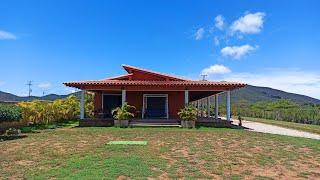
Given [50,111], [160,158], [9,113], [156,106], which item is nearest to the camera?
[160,158]

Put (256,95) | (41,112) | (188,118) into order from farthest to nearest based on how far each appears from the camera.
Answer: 1. (256,95)
2. (41,112)
3. (188,118)

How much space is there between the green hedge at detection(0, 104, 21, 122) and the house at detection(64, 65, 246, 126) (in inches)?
174

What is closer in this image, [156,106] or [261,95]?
[156,106]

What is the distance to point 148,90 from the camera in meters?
25.1

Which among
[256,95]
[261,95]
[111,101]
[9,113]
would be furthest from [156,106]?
[261,95]

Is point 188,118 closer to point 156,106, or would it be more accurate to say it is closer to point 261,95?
point 156,106

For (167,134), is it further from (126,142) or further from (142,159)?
(142,159)

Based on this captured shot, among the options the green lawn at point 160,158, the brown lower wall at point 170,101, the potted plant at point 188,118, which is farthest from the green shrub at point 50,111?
the potted plant at point 188,118

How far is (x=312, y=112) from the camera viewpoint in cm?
4419

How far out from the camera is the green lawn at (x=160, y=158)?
10.5 m

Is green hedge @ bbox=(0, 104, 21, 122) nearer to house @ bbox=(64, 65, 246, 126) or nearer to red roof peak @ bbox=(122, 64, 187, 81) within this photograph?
house @ bbox=(64, 65, 246, 126)

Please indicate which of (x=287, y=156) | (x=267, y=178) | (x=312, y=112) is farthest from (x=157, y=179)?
(x=312, y=112)

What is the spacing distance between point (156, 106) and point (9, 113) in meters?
10.1

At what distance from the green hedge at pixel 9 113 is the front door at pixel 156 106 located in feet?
28.4
